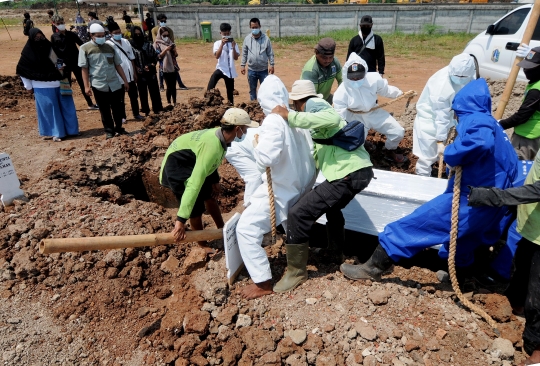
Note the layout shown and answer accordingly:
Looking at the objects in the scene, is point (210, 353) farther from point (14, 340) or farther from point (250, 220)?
point (14, 340)

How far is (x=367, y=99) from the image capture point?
16.2 feet

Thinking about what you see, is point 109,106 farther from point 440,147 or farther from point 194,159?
point 440,147

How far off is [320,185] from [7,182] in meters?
3.30

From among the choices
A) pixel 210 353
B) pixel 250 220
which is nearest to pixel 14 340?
pixel 210 353

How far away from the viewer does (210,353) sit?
8.87 ft

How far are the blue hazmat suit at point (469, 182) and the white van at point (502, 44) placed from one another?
444 cm

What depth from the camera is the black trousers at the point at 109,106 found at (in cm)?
602

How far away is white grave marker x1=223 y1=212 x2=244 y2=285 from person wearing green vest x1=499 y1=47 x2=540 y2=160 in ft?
9.65

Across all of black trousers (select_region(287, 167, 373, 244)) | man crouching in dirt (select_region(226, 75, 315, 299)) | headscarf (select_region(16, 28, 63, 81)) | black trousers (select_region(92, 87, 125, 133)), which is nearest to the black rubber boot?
black trousers (select_region(287, 167, 373, 244))

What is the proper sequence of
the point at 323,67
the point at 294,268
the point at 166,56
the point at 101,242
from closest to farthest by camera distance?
the point at 101,242 < the point at 294,268 < the point at 323,67 < the point at 166,56

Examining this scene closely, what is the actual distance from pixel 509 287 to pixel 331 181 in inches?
60.9

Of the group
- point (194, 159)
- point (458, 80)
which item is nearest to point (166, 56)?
point (194, 159)

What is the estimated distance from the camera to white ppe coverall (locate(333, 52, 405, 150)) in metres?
4.84

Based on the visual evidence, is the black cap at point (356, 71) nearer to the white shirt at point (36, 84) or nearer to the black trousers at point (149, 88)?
the black trousers at point (149, 88)
